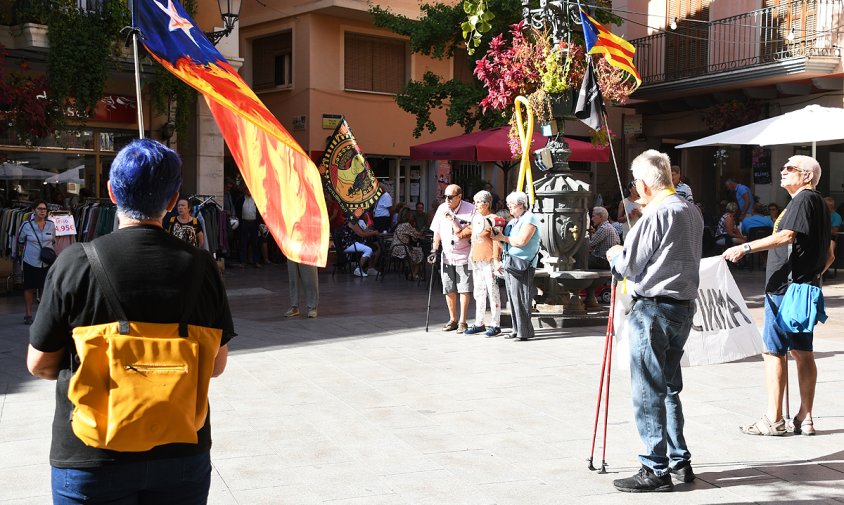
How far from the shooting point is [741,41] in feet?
73.9

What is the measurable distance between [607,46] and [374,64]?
49.1ft

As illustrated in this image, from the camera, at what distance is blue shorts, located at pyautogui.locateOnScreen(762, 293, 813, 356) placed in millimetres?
6336

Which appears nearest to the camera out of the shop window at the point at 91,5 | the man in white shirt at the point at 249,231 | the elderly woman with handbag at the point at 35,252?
the elderly woman with handbag at the point at 35,252

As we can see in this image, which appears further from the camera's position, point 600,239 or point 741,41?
point 741,41

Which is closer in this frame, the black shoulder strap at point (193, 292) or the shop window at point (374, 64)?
the black shoulder strap at point (193, 292)

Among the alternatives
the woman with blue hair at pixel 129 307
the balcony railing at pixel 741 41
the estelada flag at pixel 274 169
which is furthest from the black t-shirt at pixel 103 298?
the balcony railing at pixel 741 41

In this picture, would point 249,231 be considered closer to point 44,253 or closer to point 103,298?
point 44,253

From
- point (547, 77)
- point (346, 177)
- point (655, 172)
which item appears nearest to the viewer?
point (655, 172)

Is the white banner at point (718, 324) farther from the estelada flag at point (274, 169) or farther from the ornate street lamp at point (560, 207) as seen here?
the ornate street lamp at point (560, 207)

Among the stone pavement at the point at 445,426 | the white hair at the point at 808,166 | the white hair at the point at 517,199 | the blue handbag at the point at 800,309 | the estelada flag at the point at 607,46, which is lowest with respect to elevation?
the stone pavement at the point at 445,426

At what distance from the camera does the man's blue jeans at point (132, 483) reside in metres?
2.78

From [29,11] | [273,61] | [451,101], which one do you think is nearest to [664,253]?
[29,11]

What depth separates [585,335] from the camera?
11.0m

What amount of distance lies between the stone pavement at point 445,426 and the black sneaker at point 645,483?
53 mm
